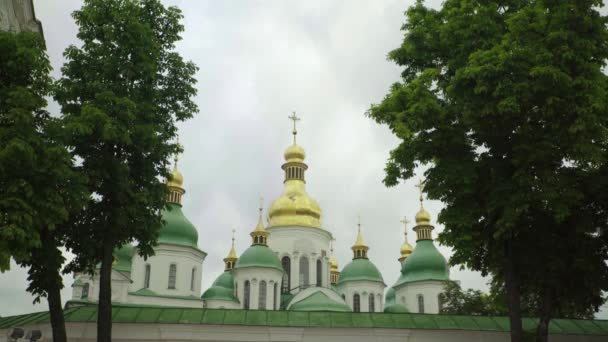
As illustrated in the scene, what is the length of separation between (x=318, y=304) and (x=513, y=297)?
23.9 metres

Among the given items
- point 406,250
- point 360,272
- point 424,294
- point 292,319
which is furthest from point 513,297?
point 406,250

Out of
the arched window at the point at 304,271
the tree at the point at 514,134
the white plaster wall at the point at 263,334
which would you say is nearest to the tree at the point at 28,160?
the white plaster wall at the point at 263,334

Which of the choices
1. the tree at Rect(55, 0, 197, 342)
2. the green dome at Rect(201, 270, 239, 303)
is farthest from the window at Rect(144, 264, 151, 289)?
the tree at Rect(55, 0, 197, 342)

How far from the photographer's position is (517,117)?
1491 centimetres

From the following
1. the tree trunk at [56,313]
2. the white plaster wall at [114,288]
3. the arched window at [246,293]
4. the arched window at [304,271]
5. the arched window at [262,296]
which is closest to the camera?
the tree trunk at [56,313]

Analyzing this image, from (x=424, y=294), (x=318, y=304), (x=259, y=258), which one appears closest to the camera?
(x=318, y=304)

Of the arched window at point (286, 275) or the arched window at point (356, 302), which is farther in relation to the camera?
the arched window at point (356, 302)

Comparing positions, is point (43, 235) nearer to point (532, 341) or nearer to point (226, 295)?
point (532, 341)

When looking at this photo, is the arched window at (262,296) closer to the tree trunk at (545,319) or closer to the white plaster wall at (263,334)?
the white plaster wall at (263,334)

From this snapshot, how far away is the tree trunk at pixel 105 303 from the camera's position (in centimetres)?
1501

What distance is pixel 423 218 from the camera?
2037 inches

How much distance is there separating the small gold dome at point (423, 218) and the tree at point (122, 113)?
1454 inches

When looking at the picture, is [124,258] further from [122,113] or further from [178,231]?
[122,113]

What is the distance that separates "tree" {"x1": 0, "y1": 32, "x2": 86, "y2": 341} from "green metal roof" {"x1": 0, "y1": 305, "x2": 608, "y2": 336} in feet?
14.7
